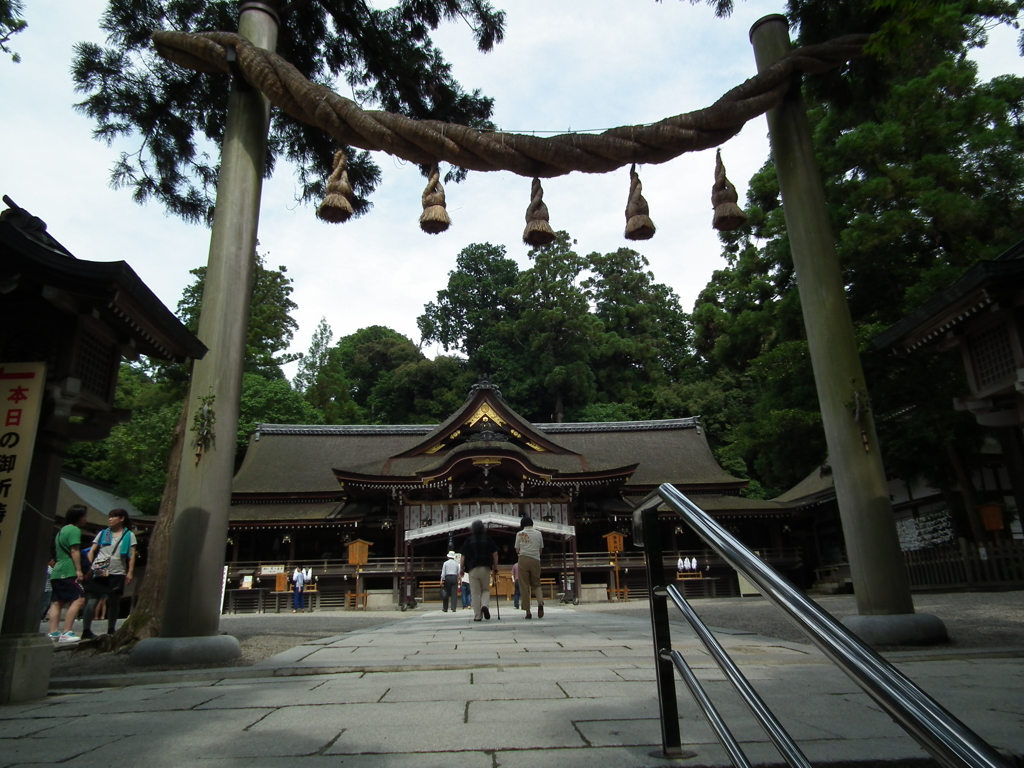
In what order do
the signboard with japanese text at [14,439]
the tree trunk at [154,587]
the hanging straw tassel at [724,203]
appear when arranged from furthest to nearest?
the tree trunk at [154,587]
the hanging straw tassel at [724,203]
the signboard with japanese text at [14,439]

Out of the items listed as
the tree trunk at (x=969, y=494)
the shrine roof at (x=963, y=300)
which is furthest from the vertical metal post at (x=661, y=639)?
the tree trunk at (x=969, y=494)

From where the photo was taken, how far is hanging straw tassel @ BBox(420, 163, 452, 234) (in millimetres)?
4441

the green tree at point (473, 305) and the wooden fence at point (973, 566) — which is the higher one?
the green tree at point (473, 305)

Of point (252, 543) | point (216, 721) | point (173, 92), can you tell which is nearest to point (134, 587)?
point (252, 543)

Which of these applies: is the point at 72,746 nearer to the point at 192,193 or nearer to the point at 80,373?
the point at 80,373

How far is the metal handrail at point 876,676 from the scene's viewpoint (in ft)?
2.39

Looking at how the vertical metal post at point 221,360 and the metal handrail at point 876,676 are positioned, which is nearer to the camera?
the metal handrail at point 876,676

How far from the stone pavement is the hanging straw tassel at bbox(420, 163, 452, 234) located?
9.17 ft

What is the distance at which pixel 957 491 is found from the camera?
48.0ft

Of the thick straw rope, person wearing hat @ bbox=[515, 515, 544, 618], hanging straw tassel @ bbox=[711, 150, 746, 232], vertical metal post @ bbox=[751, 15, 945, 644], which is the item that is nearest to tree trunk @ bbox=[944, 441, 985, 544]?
person wearing hat @ bbox=[515, 515, 544, 618]

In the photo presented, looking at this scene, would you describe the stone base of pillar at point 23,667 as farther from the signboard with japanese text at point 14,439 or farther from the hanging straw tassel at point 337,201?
the hanging straw tassel at point 337,201

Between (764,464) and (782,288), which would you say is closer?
(782,288)

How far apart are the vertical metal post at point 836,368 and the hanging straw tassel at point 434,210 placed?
2902 millimetres

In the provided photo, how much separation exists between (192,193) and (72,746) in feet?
21.4
